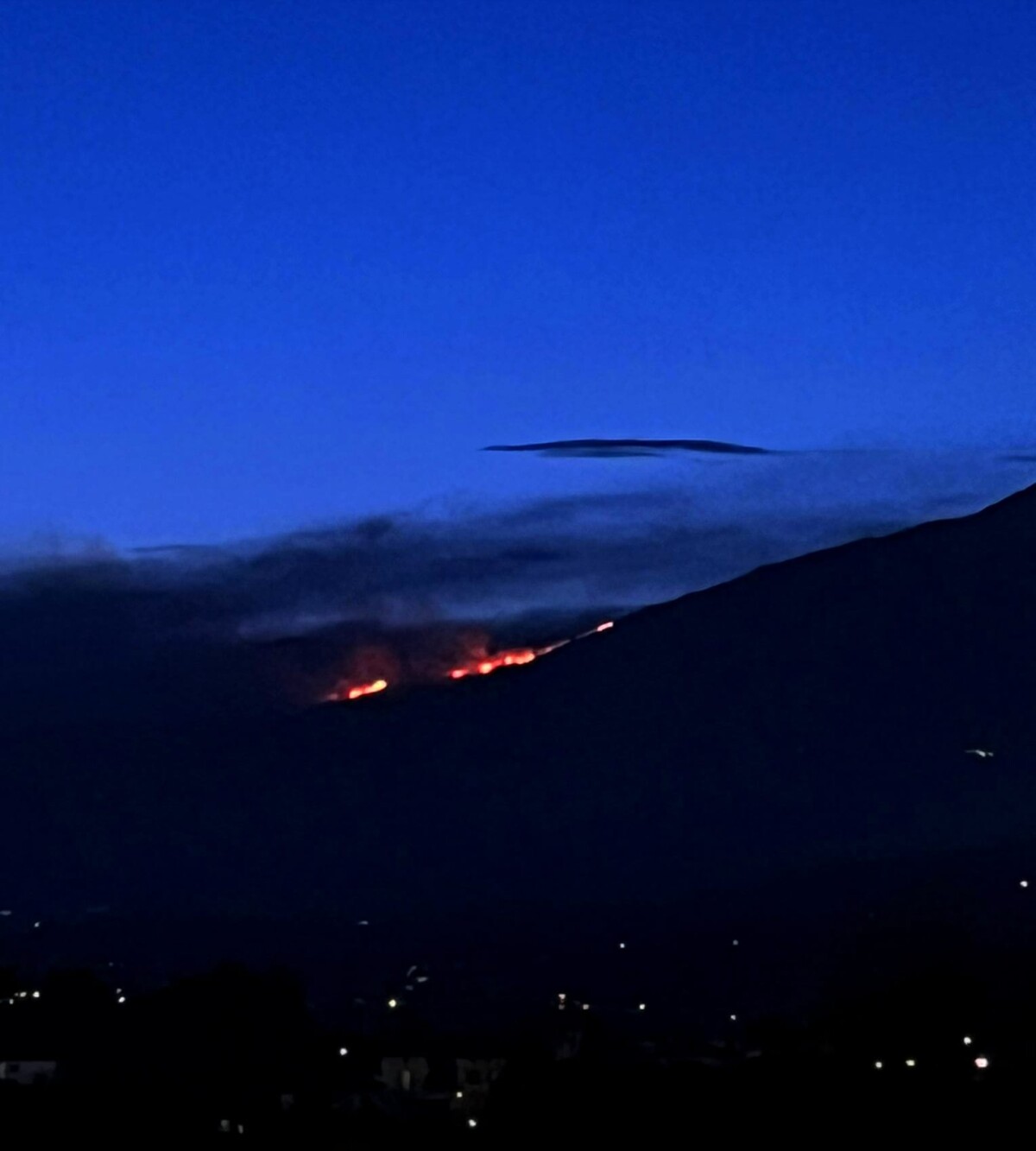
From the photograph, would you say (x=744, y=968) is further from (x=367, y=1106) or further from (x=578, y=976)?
(x=367, y=1106)

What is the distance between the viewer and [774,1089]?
18.3 m

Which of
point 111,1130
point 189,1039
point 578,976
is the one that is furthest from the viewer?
point 578,976

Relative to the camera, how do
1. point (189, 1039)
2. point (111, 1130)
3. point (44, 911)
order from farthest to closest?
point (44, 911)
point (189, 1039)
point (111, 1130)

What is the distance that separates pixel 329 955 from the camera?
41406 millimetres

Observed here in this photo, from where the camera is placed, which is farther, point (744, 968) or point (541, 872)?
Answer: point (541, 872)

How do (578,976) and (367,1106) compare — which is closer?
(367,1106)

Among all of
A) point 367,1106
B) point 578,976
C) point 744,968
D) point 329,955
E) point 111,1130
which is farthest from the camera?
point 329,955

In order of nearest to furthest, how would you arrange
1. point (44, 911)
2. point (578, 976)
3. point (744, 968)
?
1. point (744, 968)
2. point (578, 976)
3. point (44, 911)

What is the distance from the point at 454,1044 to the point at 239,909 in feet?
54.8

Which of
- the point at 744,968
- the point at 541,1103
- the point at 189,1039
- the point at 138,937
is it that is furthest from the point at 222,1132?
the point at 138,937

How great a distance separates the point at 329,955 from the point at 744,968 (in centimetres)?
1100

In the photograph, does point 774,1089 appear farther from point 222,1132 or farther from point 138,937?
point 138,937

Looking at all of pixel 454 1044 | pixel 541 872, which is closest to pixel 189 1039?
pixel 454 1044

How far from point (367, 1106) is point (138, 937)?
23924 millimetres
